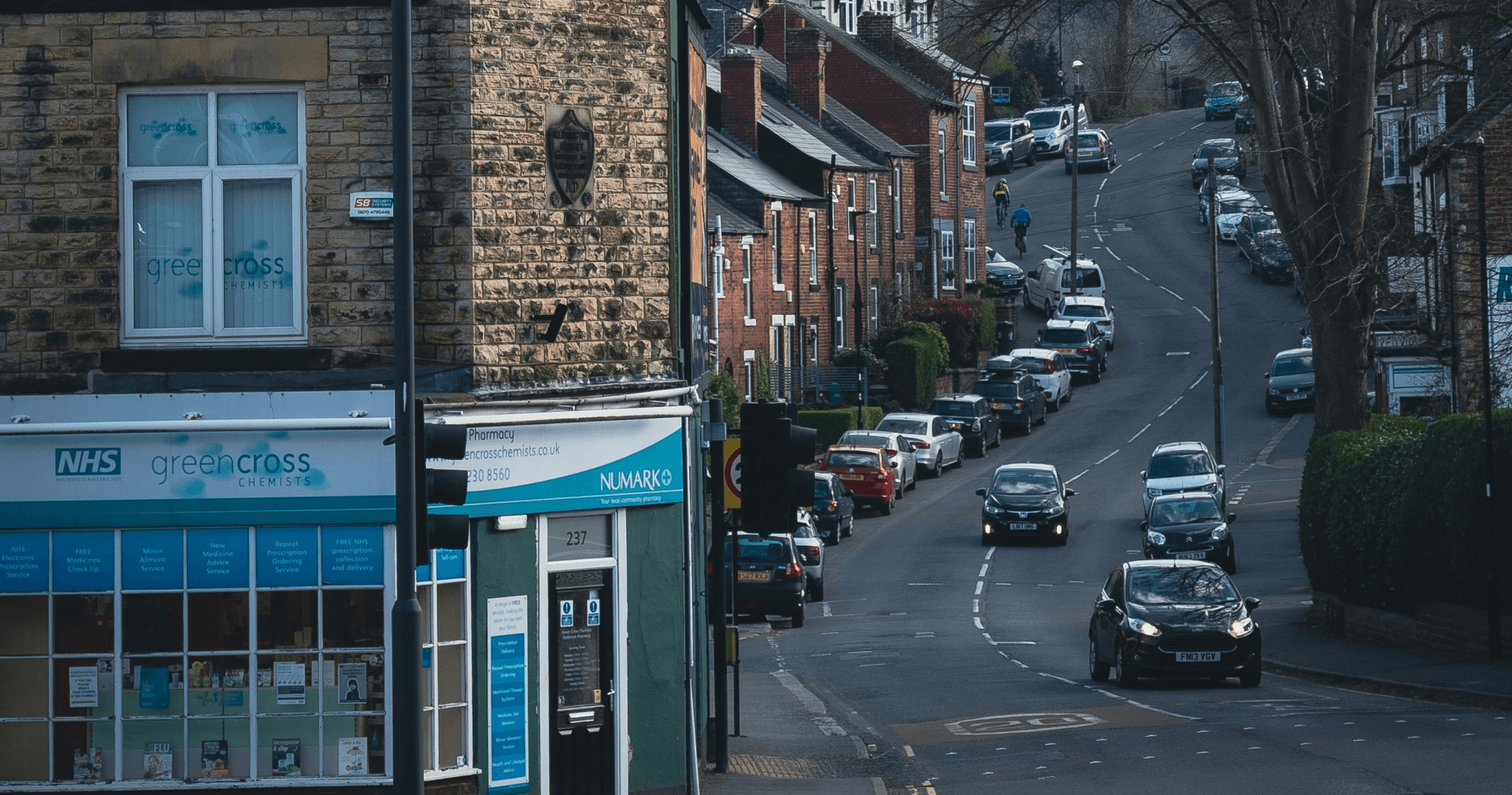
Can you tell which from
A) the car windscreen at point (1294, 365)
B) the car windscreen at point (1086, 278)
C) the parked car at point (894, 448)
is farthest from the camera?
the car windscreen at point (1086, 278)

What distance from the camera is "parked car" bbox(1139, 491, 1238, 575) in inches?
1267

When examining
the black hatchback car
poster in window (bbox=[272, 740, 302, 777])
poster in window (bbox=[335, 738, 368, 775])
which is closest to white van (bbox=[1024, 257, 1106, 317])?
the black hatchback car

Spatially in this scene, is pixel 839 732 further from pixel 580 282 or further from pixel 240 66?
pixel 240 66

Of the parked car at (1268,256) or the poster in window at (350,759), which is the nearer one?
the poster in window at (350,759)

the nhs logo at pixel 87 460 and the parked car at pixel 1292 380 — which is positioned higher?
the parked car at pixel 1292 380

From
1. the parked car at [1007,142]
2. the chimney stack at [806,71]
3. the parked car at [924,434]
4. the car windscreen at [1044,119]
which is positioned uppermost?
the car windscreen at [1044,119]

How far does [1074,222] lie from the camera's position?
211 feet

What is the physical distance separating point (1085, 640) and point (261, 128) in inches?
675

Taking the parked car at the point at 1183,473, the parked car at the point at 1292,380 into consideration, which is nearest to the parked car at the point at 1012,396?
the parked car at the point at 1292,380

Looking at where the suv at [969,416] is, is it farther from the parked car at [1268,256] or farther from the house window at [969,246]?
the parked car at [1268,256]

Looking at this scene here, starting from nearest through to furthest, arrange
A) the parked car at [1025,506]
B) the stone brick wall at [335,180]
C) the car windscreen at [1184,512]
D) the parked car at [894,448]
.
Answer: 1. the stone brick wall at [335,180]
2. the car windscreen at [1184,512]
3. the parked car at [1025,506]
4. the parked car at [894,448]

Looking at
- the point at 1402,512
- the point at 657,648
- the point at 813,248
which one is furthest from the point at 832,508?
the point at 657,648

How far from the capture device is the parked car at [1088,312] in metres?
60.8

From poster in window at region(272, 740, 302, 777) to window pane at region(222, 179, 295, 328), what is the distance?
3261 mm
